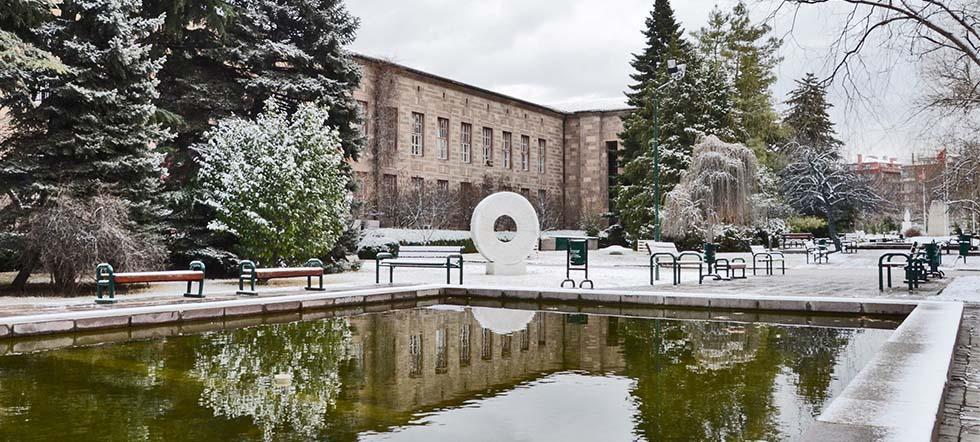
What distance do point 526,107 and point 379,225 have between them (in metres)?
15.1

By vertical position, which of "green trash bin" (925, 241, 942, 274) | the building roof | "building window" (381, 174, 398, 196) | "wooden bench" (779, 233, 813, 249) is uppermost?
the building roof

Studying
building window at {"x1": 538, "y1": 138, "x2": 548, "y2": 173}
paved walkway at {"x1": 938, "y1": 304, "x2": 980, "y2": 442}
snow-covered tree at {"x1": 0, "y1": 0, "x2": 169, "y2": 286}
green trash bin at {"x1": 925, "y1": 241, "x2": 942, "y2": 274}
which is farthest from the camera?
building window at {"x1": 538, "y1": 138, "x2": 548, "y2": 173}

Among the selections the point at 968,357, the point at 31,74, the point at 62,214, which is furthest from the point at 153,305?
the point at 968,357

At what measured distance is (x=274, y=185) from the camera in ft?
51.7

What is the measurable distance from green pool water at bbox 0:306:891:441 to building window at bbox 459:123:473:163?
99.6 feet

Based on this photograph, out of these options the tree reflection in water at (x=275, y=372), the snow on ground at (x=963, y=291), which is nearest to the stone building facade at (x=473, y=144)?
the tree reflection in water at (x=275, y=372)

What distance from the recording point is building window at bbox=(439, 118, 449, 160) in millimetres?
38219

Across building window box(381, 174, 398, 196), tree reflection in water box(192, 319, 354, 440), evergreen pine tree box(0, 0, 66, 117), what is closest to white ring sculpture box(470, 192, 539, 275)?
tree reflection in water box(192, 319, 354, 440)

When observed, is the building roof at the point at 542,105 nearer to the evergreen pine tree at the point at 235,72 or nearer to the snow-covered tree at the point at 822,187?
the snow-covered tree at the point at 822,187

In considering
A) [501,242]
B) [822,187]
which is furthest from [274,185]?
[822,187]

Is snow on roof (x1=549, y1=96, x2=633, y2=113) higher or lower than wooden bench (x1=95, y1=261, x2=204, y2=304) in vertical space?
higher

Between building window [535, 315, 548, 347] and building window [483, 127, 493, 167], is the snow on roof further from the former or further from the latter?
building window [535, 315, 548, 347]

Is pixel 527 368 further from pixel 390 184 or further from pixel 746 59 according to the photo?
pixel 746 59

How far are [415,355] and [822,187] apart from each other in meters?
38.9
